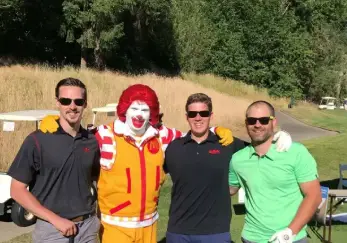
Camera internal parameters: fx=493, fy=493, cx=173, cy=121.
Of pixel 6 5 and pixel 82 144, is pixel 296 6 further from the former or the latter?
pixel 82 144

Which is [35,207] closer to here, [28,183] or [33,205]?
[33,205]

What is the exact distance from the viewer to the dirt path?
2061 centimetres

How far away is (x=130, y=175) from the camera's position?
361cm

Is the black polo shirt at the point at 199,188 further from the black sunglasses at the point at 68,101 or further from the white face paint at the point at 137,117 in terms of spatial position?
the black sunglasses at the point at 68,101

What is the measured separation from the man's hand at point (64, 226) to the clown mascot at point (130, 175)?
18.4 inches

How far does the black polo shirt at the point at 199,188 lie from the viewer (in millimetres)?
3686

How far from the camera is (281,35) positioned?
42188 mm

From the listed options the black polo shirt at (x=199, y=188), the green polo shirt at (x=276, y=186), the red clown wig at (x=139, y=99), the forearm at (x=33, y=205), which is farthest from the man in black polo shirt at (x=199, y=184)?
the forearm at (x=33, y=205)

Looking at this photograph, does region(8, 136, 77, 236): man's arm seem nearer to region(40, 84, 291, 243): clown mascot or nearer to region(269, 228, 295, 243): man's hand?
region(40, 84, 291, 243): clown mascot

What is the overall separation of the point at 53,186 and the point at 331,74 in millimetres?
49264

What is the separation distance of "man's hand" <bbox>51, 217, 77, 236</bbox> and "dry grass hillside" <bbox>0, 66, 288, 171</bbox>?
7.70 metres

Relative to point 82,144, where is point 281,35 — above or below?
above

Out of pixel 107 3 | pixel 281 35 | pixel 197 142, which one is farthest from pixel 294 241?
pixel 281 35

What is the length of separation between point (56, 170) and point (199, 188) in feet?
3.54
